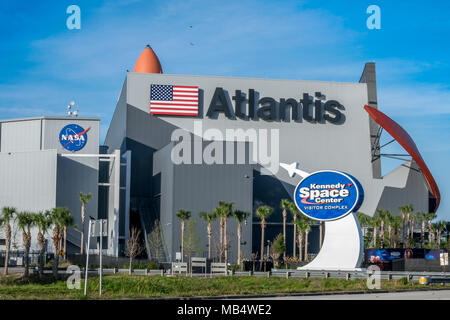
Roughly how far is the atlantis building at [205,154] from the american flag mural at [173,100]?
12 cm

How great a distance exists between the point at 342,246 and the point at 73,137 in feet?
126

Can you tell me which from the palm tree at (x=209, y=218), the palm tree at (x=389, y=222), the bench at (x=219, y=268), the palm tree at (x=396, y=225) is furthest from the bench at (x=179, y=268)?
the palm tree at (x=396, y=225)

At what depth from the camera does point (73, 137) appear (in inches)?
2945

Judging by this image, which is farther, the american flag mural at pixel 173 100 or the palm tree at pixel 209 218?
the american flag mural at pixel 173 100

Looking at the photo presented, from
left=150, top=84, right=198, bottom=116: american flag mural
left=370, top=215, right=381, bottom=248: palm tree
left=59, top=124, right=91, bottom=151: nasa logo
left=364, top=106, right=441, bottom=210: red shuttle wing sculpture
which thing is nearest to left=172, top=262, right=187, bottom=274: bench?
left=59, top=124, right=91, bottom=151: nasa logo

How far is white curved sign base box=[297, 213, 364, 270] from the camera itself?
44844 millimetres

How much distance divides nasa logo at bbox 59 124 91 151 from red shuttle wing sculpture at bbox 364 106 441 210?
108 feet

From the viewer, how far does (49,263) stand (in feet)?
191

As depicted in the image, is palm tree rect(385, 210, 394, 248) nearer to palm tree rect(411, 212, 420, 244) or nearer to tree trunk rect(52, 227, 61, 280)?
palm tree rect(411, 212, 420, 244)

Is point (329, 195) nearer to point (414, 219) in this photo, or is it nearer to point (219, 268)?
point (219, 268)

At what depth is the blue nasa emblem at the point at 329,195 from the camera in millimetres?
43938

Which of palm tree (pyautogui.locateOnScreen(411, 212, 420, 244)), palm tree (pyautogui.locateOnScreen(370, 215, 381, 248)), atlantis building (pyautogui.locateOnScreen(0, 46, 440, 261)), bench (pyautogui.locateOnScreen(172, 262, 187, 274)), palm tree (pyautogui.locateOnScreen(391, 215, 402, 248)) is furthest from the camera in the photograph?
palm tree (pyautogui.locateOnScreen(411, 212, 420, 244))

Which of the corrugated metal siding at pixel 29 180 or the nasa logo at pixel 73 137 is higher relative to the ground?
the nasa logo at pixel 73 137

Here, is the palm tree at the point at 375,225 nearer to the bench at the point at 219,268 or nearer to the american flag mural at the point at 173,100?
the american flag mural at the point at 173,100
